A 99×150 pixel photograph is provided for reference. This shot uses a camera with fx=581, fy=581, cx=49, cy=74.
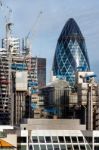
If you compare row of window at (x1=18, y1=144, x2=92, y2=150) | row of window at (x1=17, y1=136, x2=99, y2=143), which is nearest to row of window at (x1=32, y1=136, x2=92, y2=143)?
row of window at (x1=17, y1=136, x2=99, y2=143)

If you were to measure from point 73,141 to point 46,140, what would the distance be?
17.6 ft

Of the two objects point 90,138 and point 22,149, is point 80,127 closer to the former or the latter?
point 90,138

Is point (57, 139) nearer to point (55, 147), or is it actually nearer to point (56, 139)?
point (56, 139)

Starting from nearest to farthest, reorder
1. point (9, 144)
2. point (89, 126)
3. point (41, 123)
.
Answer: point (9, 144) < point (41, 123) < point (89, 126)

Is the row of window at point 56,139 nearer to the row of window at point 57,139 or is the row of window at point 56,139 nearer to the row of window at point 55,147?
the row of window at point 57,139

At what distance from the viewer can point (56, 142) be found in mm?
111438

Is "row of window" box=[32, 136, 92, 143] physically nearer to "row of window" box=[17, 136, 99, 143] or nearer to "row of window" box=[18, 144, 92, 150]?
"row of window" box=[17, 136, 99, 143]

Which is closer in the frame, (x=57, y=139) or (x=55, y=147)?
(x=55, y=147)

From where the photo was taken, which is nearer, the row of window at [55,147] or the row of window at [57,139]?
the row of window at [55,147]

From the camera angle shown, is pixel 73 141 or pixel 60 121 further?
pixel 60 121

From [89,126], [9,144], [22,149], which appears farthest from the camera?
[89,126]

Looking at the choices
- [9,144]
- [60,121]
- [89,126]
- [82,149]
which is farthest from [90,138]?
[89,126]

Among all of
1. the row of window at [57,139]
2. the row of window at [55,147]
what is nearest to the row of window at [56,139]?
the row of window at [57,139]

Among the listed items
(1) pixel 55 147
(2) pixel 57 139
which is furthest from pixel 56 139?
(1) pixel 55 147
